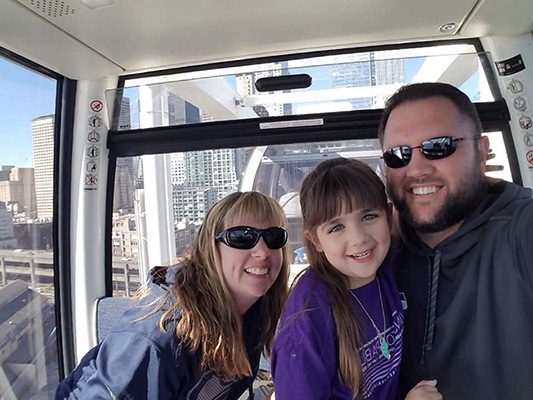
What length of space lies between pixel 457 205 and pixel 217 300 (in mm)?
999

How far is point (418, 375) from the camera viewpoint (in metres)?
1.36

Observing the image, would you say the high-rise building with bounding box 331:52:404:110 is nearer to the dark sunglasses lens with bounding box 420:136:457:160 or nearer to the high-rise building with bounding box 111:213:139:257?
the dark sunglasses lens with bounding box 420:136:457:160

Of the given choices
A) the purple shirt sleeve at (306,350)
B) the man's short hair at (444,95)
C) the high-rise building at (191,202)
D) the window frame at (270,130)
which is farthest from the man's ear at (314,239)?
the high-rise building at (191,202)

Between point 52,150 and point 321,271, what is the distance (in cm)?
207

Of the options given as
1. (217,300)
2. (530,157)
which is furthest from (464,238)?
(530,157)

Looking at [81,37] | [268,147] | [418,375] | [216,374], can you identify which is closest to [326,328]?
[418,375]

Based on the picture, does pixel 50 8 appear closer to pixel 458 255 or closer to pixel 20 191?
pixel 20 191

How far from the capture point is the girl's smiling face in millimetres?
1288

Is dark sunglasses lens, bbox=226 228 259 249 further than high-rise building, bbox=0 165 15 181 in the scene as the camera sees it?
No

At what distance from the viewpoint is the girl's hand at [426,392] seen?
3.89 ft

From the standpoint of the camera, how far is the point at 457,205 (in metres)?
1.31

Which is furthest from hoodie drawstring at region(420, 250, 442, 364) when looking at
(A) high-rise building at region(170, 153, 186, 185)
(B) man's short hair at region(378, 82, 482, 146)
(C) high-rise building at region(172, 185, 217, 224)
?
(A) high-rise building at region(170, 153, 186, 185)

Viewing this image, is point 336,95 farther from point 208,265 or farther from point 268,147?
point 208,265

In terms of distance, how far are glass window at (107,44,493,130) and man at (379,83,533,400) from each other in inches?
37.3
